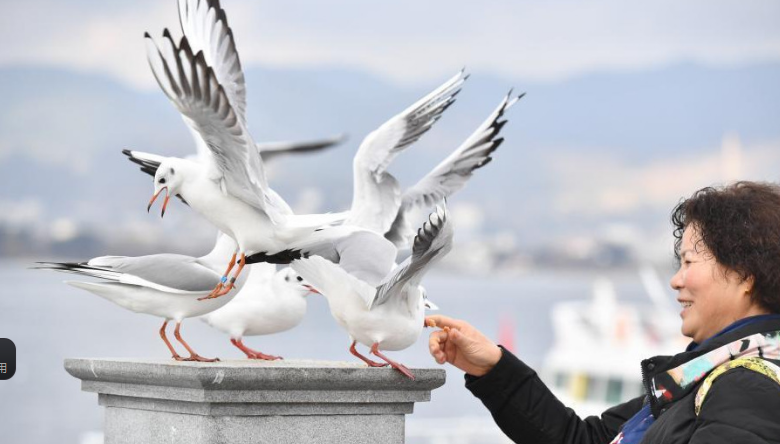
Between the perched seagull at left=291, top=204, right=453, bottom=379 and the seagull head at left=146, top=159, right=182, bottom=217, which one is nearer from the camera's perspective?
the perched seagull at left=291, top=204, right=453, bottom=379

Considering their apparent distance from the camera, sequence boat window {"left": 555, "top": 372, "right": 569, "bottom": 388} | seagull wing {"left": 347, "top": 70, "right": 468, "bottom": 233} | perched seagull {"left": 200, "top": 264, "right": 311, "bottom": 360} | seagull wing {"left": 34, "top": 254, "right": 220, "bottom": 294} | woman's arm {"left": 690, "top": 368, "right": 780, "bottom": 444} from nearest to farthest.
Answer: woman's arm {"left": 690, "top": 368, "right": 780, "bottom": 444}
seagull wing {"left": 34, "top": 254, "right": 220, "bottom": 294}
perched seagull {"left": 200, "top": 264, "right": 311, "bottom": 360}
seagull wing {"left": 347, "top": 70, "right": 468, "bottom": 233}
boat window {"left": 555, "top": 372, "right": 569, "bottom": 388}

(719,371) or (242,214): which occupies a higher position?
(242,214)

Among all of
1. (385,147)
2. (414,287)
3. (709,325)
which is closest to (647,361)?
(709,325)

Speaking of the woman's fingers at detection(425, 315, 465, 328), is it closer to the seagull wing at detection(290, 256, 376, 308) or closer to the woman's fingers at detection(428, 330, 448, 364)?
the woman's fingers at detection(428, 330, 448, 364)

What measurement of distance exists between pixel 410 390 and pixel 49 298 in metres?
90.0

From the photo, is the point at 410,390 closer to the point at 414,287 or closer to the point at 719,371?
the point at 414,287

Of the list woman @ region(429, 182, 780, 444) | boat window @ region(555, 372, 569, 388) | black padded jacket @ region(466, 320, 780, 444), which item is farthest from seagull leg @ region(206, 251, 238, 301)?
boat window @ region(555, 372, 569, 388)

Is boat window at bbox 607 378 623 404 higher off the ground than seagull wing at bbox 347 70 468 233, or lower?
lower

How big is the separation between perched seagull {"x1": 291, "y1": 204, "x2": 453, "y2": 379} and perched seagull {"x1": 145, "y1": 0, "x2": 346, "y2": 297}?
151mm

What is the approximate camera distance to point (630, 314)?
3547cm

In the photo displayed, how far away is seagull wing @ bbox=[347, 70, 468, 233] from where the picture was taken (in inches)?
169

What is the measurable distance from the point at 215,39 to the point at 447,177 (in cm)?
120

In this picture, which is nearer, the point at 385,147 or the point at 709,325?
the point at 709,325

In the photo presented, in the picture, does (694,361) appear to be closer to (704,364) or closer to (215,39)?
(704,364)
